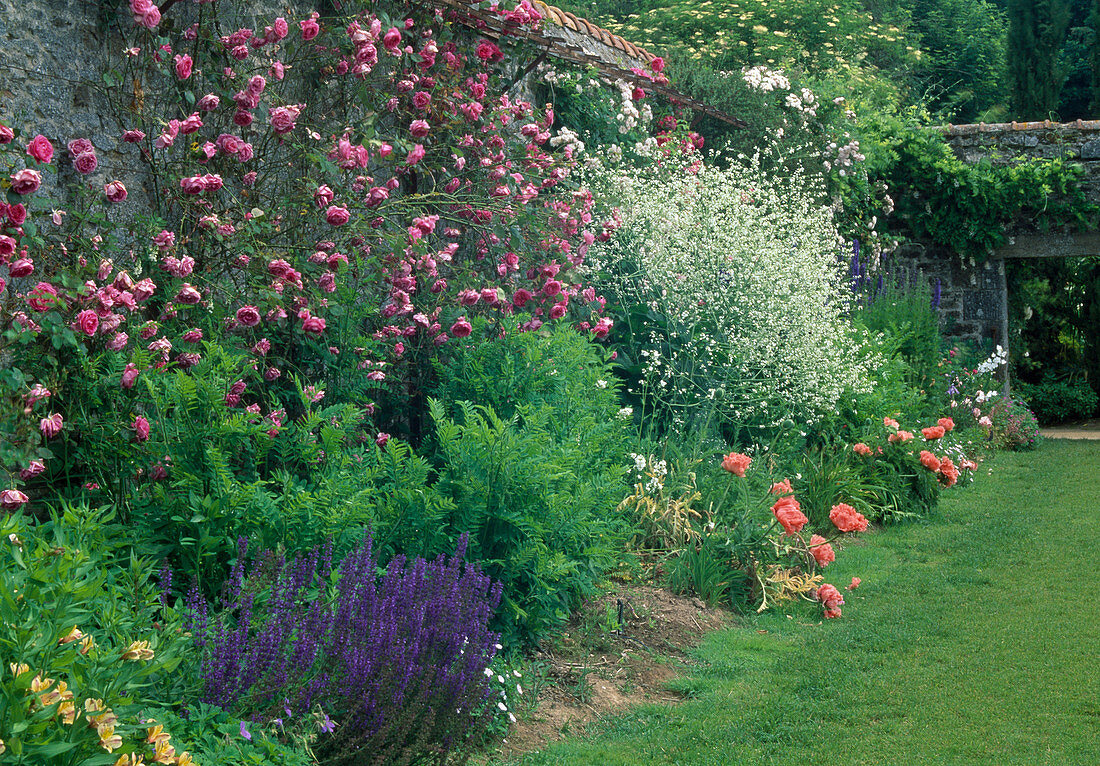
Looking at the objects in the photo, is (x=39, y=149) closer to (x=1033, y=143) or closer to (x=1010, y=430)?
(x=1010, y=430)

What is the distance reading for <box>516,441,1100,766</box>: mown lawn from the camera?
3080 millimetres

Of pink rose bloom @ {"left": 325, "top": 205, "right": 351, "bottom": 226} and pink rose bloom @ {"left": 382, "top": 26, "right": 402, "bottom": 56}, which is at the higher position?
pink rose bloom @ {"left": 382, "top": 26, "right": 402, "bottom": 56}

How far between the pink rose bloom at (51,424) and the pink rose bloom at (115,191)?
2.62 ft

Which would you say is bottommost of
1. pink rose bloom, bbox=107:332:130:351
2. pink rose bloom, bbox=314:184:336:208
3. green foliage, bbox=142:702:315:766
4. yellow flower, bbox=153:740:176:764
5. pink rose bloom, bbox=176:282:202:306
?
green foliage, bbox=142:702:315:766

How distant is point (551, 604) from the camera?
343 centimetres

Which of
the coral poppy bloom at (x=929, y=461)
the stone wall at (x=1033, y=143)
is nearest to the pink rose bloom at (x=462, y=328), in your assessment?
the coral poppy bloom at (x=929, y=461)

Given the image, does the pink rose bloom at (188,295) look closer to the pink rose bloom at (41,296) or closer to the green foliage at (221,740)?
the pink rose bloom at (41,296)

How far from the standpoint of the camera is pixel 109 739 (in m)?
1.69

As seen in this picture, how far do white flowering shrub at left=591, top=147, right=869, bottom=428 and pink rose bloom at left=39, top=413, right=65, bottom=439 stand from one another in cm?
349

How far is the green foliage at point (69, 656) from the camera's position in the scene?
1.66 meters

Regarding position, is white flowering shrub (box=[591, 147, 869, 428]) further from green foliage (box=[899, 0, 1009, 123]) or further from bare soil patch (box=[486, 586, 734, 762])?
green foliage (box=[899, 0, 1009, 123])

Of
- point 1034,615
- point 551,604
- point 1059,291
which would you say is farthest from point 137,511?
point 1059,291

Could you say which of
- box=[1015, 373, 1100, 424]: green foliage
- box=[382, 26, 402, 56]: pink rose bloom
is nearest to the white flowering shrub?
box=[382, 26, 402, 56]: pink rose bloom

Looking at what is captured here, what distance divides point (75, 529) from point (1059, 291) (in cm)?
1442
